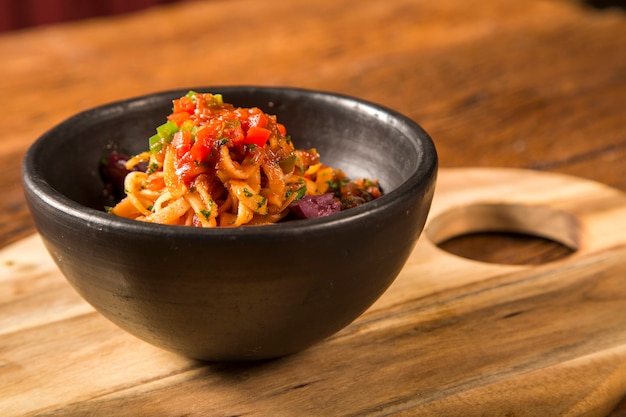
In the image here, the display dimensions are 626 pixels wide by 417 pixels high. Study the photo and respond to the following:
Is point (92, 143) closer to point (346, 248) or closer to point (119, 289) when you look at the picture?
point (119, 289)

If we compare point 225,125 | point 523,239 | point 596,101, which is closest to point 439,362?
→ point 225,125

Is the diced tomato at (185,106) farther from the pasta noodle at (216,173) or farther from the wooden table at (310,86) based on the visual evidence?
the wooden table at (310,86)

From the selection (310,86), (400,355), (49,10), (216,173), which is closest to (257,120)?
(216,173)

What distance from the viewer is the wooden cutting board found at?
1.52 m

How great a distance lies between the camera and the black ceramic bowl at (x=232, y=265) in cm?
132

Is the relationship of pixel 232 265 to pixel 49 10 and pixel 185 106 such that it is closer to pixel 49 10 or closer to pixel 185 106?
pixel 185 106

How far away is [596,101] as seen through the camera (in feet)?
10.7

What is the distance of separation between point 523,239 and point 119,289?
1.28 metres

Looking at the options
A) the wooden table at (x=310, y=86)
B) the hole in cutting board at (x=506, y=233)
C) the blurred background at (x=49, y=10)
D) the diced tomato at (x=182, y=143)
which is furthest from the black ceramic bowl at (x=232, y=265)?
the blurred background at (x=49, y=10)

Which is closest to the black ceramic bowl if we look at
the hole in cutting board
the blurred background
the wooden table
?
the wooden table

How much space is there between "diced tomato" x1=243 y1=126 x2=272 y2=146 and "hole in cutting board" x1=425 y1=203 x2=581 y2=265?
28.1 inches

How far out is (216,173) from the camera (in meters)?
1.56

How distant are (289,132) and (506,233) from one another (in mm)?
731

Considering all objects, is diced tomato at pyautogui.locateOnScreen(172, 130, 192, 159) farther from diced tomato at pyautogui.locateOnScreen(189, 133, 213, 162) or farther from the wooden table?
the wooden table
